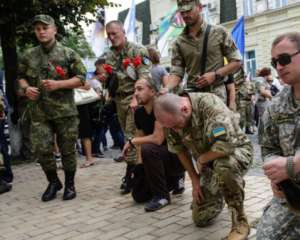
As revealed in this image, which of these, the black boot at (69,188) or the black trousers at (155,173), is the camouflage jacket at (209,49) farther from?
the black boot at (69,188)

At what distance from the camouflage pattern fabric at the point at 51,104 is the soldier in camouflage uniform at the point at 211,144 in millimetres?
1814

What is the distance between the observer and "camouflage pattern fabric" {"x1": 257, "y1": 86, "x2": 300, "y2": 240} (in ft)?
7.63

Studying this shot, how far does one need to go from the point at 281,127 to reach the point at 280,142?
88 millimetres

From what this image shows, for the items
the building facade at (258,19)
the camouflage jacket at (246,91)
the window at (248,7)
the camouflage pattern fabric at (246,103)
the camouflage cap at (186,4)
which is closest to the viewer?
the camouflage cap at (186,4)

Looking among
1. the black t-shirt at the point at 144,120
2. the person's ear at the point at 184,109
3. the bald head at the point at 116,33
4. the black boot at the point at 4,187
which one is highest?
the bald head at the point at 116,33

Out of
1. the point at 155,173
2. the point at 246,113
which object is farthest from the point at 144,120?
the point at 246,113

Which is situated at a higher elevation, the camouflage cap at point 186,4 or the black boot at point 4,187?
the camouflage cap at point 186,4

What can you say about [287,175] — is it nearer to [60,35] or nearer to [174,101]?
[174,101]

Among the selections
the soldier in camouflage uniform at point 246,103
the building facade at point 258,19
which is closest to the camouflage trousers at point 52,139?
the soldier in camouflage uniform at point 246,103

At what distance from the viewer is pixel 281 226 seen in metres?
2.39

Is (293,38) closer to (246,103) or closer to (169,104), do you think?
(169,104)

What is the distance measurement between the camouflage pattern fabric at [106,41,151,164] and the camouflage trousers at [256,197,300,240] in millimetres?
2653

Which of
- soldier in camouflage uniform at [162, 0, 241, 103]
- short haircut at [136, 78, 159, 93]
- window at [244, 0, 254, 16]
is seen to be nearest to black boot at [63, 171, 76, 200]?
short haircut at [136, 78, 159, 93]

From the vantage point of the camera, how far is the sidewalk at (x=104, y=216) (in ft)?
12.0
